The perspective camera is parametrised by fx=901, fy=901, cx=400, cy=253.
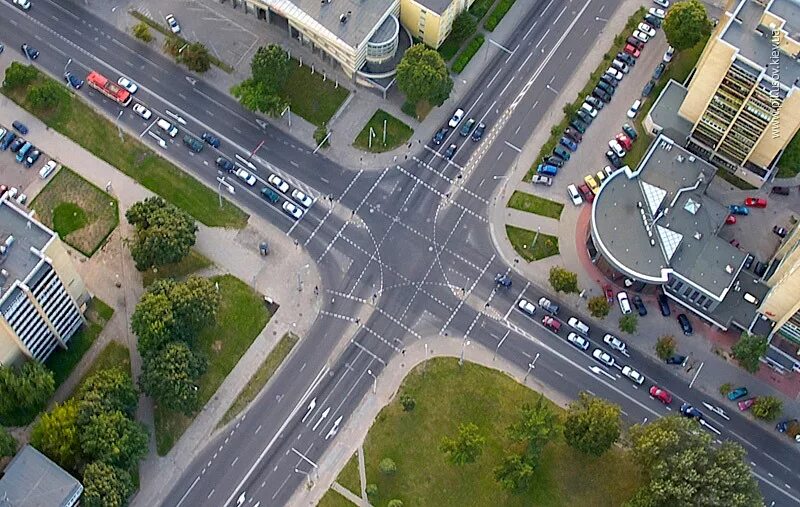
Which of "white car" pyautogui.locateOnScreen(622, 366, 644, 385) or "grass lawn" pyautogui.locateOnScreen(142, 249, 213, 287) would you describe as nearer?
"white car" pyautogui.locateOnScreen(622, 366, 644, 385)

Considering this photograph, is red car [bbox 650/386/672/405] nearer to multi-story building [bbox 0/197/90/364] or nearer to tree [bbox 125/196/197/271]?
tree [bbox 125/196/197/271]

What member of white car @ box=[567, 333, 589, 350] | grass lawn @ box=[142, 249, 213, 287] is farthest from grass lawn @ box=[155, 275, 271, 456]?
white car @ box=[567, 333, 589, 350]

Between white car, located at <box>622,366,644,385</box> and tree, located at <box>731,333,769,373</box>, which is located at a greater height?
tree, located at <box>731,333,769,373</box>

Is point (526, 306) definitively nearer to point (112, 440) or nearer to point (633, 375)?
point (633, 375)

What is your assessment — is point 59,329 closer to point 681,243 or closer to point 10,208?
point 10,208

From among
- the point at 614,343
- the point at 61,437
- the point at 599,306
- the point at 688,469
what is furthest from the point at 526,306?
the point at 61,437
